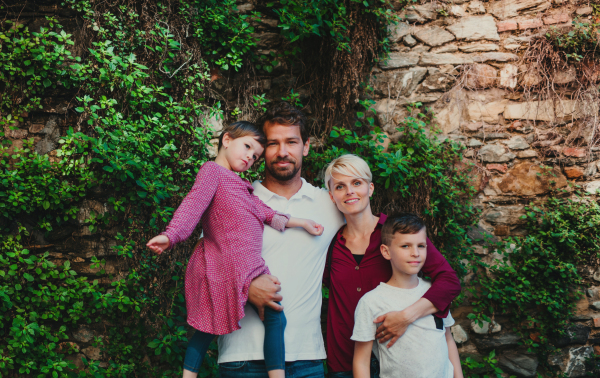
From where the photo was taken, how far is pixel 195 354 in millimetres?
1813

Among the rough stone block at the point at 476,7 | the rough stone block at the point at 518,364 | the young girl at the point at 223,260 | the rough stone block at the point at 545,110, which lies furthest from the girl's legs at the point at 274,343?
the rough stone block at the point at 476,7

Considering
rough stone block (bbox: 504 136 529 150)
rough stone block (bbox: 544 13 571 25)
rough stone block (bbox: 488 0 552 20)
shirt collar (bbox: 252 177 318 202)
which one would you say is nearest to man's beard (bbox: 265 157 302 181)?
shirt collar (bbox: 252 177 318 202)

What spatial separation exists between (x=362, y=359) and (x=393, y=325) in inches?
9.6

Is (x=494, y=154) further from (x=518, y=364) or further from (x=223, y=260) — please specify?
(x=223, y=260)

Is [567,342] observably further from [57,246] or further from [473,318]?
[57,246]

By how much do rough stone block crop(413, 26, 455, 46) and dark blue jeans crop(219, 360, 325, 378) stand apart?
296cm

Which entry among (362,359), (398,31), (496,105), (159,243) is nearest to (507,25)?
(496,105)

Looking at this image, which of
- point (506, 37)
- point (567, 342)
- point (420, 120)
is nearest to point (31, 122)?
point (420, 120)

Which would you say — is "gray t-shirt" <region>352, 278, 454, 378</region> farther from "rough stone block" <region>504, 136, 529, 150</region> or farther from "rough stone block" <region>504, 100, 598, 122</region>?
"rough stone block" <region>504, 100, 598, 122</region>

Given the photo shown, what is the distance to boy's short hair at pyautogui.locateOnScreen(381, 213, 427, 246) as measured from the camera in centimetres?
188

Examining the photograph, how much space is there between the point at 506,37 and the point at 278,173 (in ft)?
8.84

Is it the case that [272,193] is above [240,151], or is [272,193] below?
below

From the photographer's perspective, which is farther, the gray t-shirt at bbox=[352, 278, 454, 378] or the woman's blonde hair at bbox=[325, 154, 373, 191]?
the woman's blonde hair at bbox=[325, 154, 373, 191]

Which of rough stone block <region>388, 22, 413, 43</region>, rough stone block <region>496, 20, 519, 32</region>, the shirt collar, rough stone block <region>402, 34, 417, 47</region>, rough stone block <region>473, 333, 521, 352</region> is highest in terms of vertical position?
rough stone block <region>496, 20, 519, 32</region>
